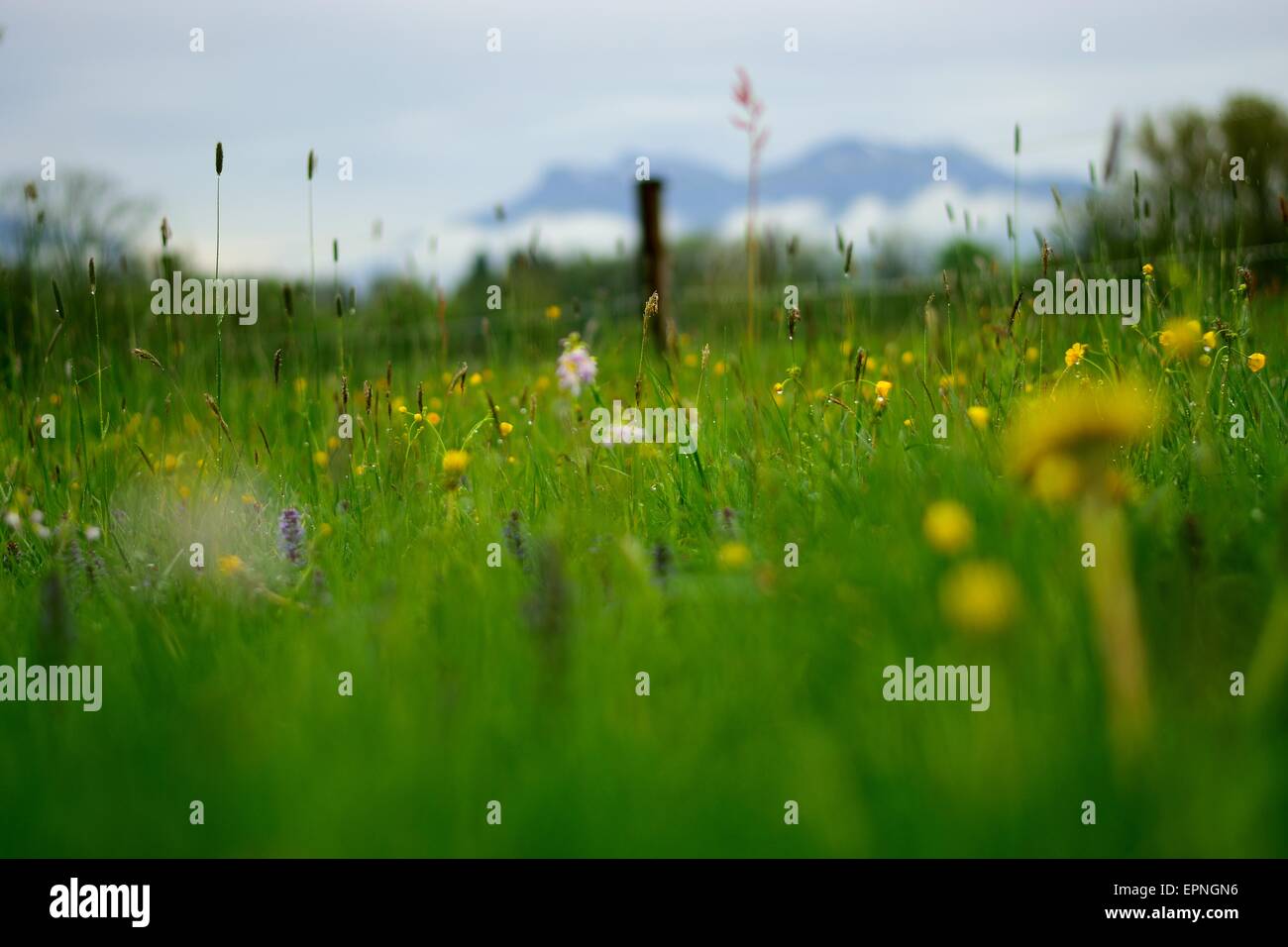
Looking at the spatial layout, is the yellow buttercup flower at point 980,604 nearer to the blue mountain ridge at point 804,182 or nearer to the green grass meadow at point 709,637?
the green grass meadow at point 709,637

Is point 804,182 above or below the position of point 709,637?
above

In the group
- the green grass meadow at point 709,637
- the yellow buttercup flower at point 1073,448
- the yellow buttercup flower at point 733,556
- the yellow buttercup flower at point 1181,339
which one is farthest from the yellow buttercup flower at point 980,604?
the yellow buttercup flower at point 1181,339

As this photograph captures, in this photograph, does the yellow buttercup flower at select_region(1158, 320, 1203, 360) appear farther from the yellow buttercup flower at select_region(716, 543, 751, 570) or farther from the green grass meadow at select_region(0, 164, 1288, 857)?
the yellow buttercup flower at select_region(716, 543, 751, 570)

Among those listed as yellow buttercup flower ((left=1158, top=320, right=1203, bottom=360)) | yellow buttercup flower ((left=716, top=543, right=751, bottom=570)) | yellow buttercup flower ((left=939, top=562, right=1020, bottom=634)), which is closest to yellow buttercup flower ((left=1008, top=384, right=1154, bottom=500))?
yellow buttercup flower ((left=939, top=562, right=1020, bottom=634))

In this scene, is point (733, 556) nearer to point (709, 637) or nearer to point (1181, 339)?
point (709, 637)

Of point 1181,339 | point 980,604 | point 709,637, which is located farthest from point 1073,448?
point 1181,339

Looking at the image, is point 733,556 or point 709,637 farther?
point 733,556

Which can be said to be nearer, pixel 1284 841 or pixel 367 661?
pixel 1284 841

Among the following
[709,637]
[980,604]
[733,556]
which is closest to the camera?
[980,604]

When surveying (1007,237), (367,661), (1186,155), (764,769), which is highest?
(1186,155)

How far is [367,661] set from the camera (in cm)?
186

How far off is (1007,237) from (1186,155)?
11.3 meters
